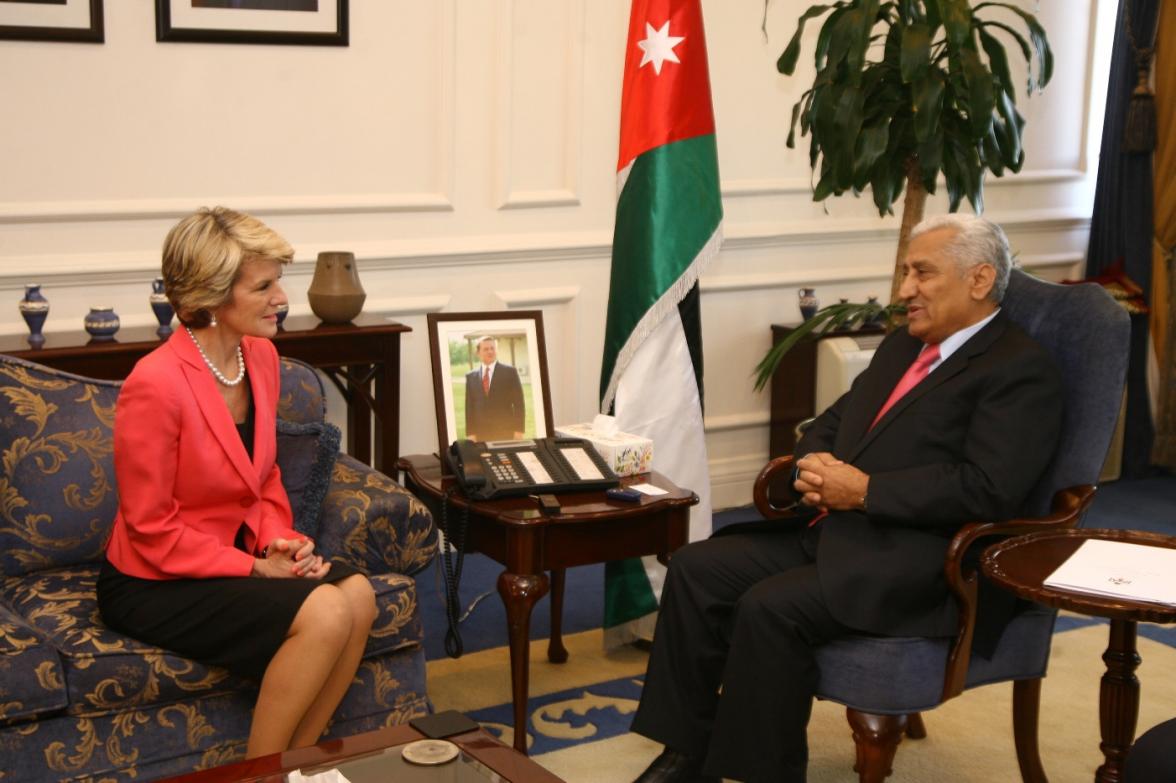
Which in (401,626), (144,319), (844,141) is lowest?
(401,626)

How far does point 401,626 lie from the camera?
294 cm

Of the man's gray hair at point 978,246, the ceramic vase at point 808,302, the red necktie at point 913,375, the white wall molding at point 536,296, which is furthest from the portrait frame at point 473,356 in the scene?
the ceramic vase at point 808,302

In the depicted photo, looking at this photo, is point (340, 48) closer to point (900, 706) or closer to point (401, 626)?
point (401, 626)

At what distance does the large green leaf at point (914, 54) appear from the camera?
3.87m

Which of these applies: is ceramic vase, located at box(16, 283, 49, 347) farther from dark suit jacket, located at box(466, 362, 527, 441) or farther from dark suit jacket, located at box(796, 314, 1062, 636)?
dark suit jacket, located at box(796, 314, 1062, 636)

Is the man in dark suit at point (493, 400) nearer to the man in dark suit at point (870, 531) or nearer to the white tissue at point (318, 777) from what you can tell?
the man in dark suit at point (870, 531)

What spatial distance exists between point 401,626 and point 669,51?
6.06 feet

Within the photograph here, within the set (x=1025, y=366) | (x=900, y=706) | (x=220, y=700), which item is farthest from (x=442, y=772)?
(x=1025, y=366)

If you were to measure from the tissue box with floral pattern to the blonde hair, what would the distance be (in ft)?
3.31

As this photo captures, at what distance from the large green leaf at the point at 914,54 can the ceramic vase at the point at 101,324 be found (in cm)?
230

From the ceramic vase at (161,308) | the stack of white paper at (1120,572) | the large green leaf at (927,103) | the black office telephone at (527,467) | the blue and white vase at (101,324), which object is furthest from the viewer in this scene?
the large green leaf at (927,103)

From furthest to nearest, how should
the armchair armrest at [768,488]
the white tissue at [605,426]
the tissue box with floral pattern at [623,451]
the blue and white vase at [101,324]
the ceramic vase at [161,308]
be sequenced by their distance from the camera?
1. the ceramic vase at [161,308]
2. the blue and white vase at [101,324]
3. the white tissue at [605,426]
4. the tissue box with floral pattern at [623,451]
5. the armchair armrest at [768,488]

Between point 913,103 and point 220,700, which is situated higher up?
point 913,103

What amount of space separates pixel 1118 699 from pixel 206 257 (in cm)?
204
